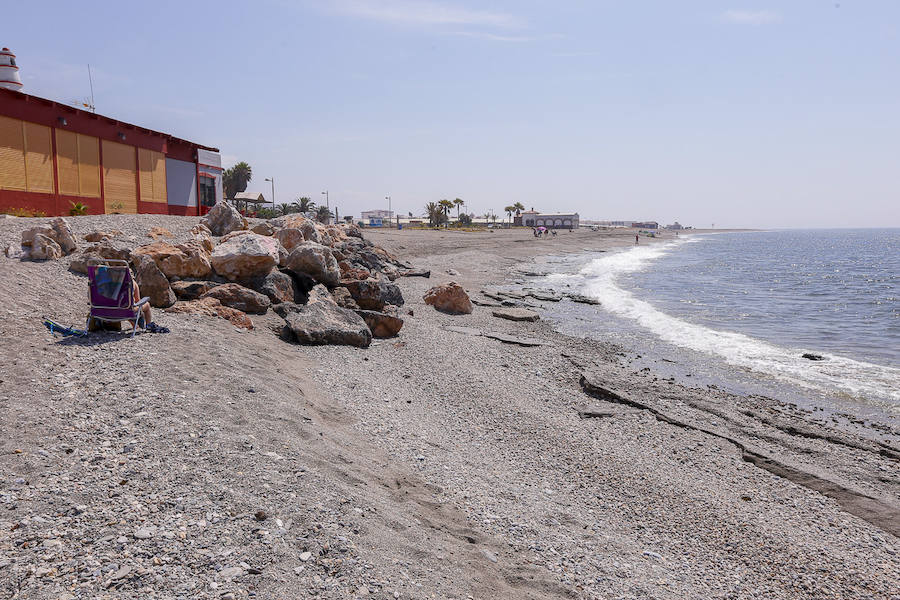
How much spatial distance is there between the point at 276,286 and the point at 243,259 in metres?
0.84

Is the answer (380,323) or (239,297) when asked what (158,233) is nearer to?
(239,297)

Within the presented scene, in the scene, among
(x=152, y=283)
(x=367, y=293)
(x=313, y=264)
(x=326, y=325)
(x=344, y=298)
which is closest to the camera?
(x=152, y=283)

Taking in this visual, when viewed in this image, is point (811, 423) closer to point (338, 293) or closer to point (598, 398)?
point (598, 398)

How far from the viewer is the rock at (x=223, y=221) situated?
648 inches

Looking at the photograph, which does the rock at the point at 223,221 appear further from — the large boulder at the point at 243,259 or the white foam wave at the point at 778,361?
the white foam wave at the point at 778,361

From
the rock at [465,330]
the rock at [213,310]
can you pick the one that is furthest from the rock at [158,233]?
the rock at [465,330]

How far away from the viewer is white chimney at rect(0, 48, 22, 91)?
21.0 metres

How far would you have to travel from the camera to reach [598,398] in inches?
376

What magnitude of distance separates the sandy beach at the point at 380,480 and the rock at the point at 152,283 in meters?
0.86

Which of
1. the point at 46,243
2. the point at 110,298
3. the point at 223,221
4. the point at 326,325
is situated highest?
the point at 223,221

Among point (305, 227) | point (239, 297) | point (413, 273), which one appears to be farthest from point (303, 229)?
point (413, 273)

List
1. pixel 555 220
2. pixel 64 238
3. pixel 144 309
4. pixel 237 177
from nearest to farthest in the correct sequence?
pixel 144 309, pixel 64 238, pixel 237 177, pixel 555 220

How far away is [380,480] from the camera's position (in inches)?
212

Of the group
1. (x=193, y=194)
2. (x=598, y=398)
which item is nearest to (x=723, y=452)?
(x=598, y=398)
